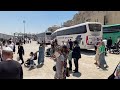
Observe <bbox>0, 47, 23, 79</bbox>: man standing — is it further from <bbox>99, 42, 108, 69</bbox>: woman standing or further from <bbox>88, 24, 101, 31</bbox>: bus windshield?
<bbox>88, 24, 101, 31</bbox>: bus windshield

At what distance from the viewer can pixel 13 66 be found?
13.2 feet

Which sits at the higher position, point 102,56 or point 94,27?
point 94,27

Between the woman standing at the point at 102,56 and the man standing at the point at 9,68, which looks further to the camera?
the woman standing at the point at 102,56

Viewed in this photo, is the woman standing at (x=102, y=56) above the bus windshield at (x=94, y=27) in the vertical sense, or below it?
below

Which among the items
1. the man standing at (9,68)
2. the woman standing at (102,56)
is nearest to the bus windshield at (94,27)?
the woman standing at (102,56)

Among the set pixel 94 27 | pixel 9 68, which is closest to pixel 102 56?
pixel 9 68

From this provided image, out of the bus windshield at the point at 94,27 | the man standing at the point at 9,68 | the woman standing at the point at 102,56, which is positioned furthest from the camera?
the bus windshield at the point at 94,27

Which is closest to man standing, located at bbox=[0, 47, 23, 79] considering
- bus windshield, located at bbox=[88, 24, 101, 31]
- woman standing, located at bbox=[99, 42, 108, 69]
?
woman standing, located at bbox=[99, 42, 108, 69]

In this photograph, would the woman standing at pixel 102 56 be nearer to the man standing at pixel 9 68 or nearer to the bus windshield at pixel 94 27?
the man standing at pixel 9 68

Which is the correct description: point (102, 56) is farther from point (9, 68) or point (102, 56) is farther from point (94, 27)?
point (94, 27)

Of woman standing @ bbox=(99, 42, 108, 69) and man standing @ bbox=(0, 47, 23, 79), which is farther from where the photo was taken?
woman standing @ bbox=(99, 42, 108, 69)

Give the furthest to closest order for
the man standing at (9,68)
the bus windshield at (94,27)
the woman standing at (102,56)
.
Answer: the bus windshield at (94,27), the woman standing at (102,56), the man standing at (9,68)
